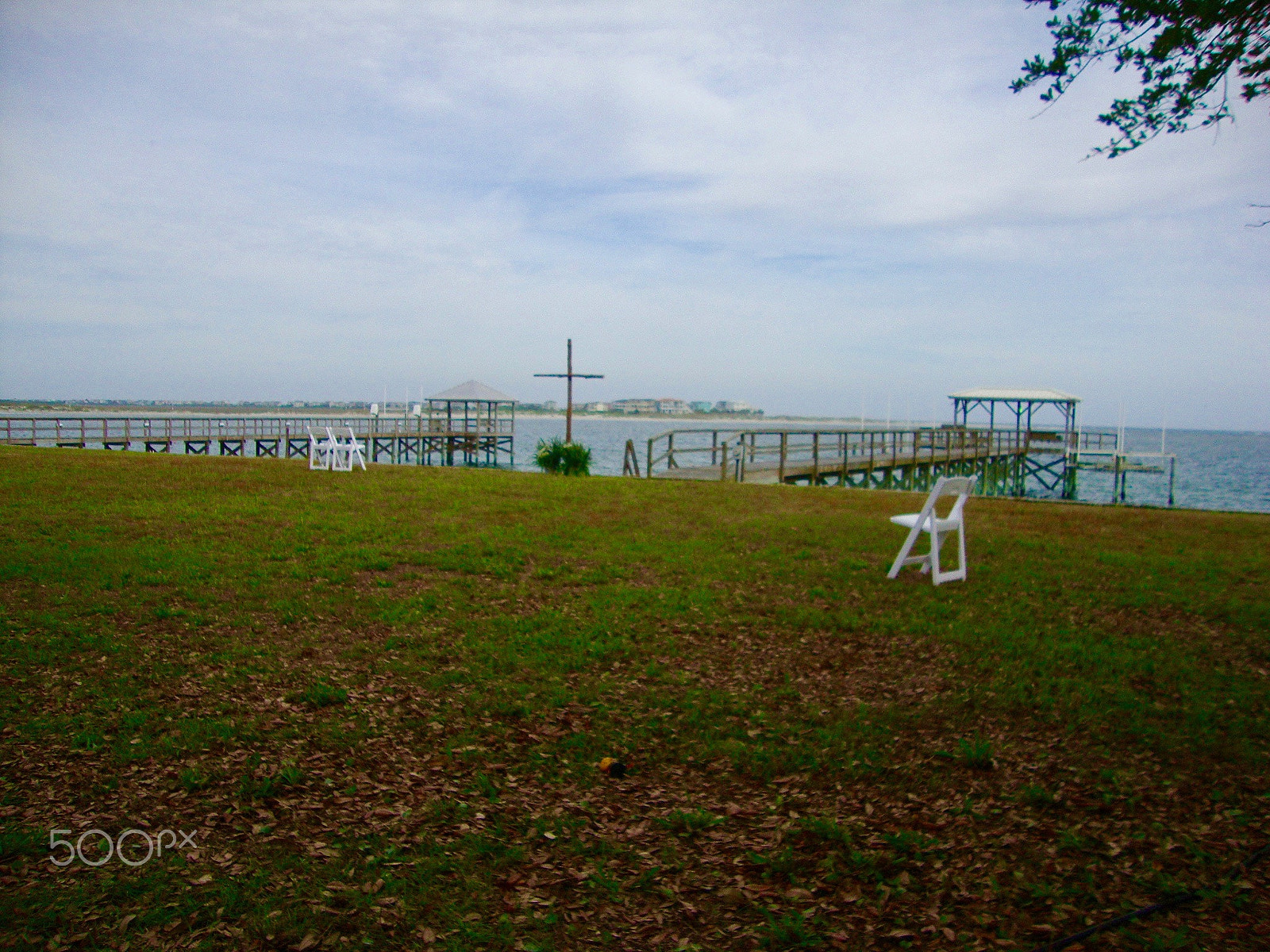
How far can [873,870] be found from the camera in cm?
324

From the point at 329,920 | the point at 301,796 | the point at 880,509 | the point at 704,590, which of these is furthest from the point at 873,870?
the point at 880,509

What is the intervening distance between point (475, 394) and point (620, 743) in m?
44.9

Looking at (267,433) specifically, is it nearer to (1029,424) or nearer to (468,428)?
(468,428)

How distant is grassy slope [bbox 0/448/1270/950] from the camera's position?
9.89ft

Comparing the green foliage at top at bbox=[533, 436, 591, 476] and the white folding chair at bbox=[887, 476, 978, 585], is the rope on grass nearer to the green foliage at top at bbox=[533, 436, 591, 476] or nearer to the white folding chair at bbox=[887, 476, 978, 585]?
the white folding chair at bbox=[887, 476, 978, 585]

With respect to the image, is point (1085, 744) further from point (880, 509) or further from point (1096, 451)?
point (1096, 451)

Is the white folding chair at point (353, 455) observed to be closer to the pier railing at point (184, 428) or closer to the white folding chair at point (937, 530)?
the pier railing at point (184, 428)

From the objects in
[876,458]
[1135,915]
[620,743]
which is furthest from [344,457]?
[876,458]

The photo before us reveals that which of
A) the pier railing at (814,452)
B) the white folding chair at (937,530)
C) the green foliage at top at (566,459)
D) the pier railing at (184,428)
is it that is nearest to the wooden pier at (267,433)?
the pier railing at (184,428)

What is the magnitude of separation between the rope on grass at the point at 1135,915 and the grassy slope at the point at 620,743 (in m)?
0.06

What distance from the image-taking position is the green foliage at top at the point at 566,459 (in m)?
17.0

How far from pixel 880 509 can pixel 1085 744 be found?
7893 millimetres

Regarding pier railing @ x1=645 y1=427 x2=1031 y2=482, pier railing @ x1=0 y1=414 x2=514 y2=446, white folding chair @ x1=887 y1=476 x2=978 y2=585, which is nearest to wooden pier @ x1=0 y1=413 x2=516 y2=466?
pier railing @ x1=0 y1=414 x2=514 y2=446

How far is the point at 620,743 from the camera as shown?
4293 mm
